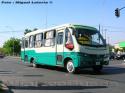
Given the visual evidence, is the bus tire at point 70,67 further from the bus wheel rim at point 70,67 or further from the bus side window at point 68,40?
the bus side window at point 68,40

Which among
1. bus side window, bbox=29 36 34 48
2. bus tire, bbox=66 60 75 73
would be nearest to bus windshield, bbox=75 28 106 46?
bus tire, bbox=66 60 75 73

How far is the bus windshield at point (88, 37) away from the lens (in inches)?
814

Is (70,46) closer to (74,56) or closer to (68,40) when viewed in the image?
(68,40)

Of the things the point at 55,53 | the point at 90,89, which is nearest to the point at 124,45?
the point at 55,53

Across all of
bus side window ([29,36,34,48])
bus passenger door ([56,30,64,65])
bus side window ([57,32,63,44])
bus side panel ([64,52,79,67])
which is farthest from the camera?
bus side window ([29,36,34,48])

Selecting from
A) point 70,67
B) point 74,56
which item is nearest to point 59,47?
point 70,67

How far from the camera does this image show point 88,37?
821 inches

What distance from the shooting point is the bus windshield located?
67.9ft

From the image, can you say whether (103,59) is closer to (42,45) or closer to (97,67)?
(97,67)

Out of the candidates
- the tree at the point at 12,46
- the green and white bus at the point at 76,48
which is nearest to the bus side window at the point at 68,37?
the green and white bus at the point at 76,48

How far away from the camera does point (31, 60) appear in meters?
28.4

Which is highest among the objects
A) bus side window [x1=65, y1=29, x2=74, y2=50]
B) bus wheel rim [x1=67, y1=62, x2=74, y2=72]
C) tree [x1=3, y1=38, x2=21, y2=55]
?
tree [x1=3, y1=38, x2=21, y2=55]

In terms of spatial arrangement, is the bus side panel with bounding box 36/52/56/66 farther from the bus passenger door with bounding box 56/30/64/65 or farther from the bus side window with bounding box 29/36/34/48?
the bus side window with bounding box 29/36/34/48

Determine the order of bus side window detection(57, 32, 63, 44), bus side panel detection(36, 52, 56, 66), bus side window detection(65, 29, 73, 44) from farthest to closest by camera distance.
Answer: bus side panel detection(36, 52, 56, 66) < bus side window detection(57, 32, 63, 44) < bus side window detection(65, 29, 73, 44)
